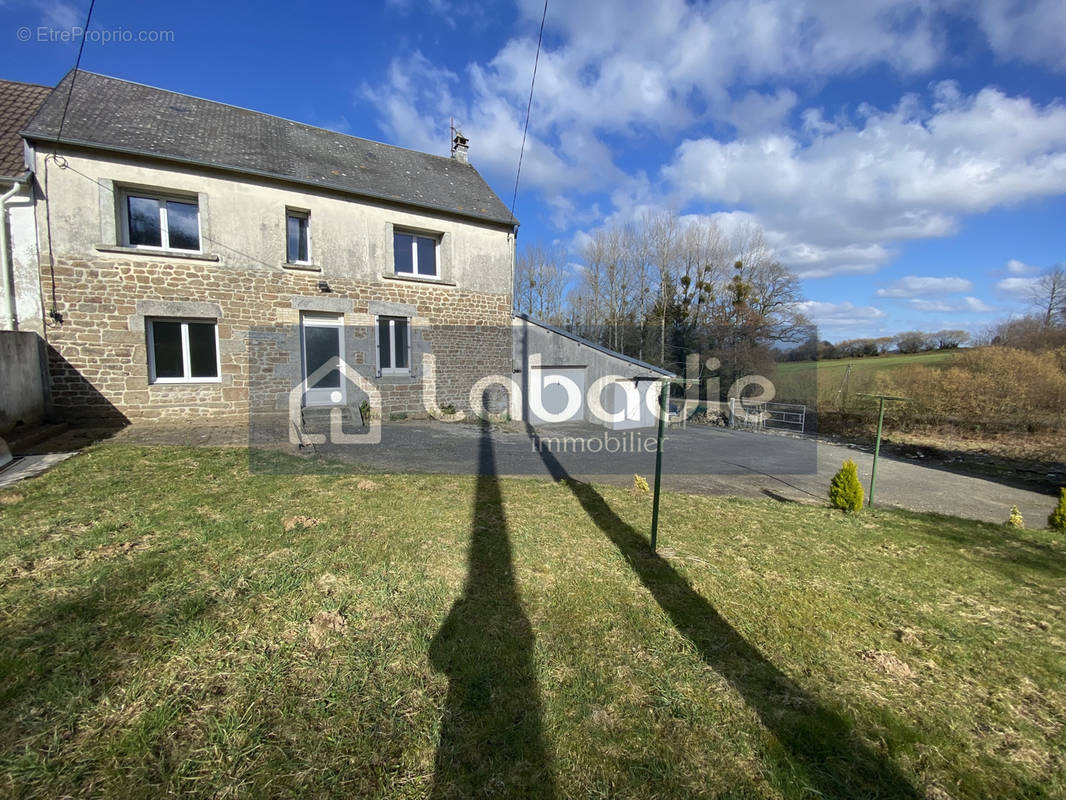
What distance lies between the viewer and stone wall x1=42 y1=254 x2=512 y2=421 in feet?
26.7

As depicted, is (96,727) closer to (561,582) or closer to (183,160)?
(561,582)

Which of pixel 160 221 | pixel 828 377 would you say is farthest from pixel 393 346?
pixel 828 377

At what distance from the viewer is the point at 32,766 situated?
156 cm

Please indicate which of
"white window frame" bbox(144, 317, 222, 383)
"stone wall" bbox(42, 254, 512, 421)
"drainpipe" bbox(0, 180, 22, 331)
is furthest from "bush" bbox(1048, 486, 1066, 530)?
"drainpipe" bbox(0, 180, 22, 331)

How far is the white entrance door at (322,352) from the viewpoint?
34.1 ft

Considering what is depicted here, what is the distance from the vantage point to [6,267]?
7.55 metres

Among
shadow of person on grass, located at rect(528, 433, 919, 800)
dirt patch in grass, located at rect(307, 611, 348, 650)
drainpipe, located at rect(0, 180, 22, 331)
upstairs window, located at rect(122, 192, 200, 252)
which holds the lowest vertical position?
shadow of person on grass, located at rect(528, 433, 919, 800)

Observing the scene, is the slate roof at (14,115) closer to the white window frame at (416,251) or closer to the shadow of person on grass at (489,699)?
the white window frame at (416,251)

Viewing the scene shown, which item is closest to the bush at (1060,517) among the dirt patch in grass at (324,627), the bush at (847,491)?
the bush at (847,491)

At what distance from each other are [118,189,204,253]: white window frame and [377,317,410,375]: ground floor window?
4026 mm

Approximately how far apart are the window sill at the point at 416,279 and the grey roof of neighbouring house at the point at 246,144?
1.80 m

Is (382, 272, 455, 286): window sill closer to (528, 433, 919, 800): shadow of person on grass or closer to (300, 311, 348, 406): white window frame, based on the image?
(300, 311, 348, 406): white window frame

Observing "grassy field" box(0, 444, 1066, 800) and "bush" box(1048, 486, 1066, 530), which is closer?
"grassy field" box(0, 444, 1066, 800)

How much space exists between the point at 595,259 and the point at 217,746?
30.5 m
